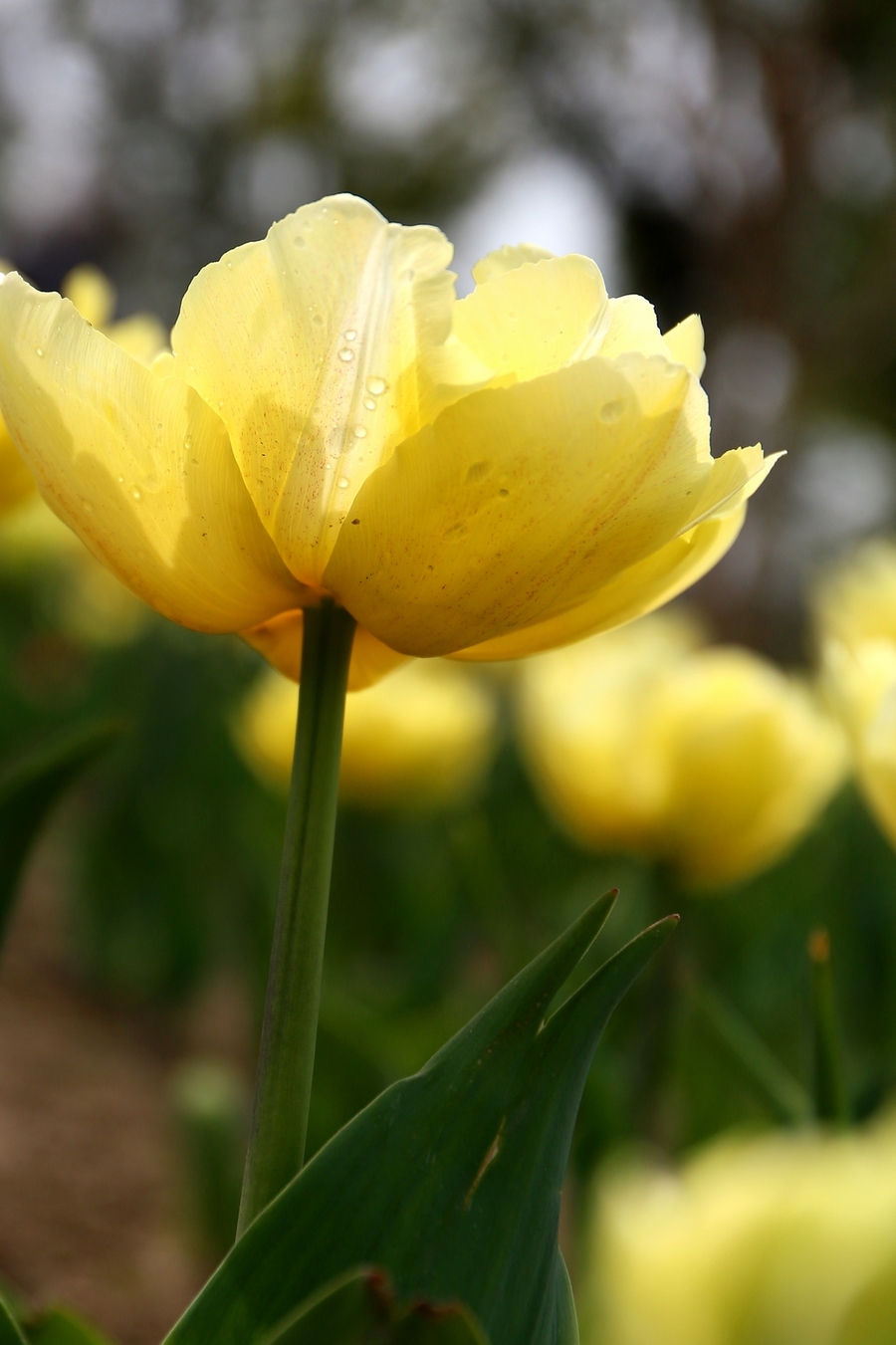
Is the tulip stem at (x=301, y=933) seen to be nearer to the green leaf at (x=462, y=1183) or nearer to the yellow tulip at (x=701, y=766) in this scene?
the green leaf at (x=462, y=1183)

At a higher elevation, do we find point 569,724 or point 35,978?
point 569,724

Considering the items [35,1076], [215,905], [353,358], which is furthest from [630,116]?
[353,358]

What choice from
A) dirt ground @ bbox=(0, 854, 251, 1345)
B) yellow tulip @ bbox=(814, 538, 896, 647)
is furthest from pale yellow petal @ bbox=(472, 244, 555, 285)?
dirt ground @ bbox=(0, 854, 251, 1345)

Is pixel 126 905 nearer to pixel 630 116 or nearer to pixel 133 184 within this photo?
pixel 630 116

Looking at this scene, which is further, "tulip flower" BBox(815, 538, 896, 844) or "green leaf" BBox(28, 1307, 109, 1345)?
"tulip flower" BBox(815, 538, 896, 844)

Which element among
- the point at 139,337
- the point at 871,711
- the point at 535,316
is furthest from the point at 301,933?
the point at 139,337

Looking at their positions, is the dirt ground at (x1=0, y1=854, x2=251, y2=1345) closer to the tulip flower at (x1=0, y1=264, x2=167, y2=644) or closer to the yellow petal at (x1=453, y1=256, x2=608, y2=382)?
the tulip flower at (x1=0, y1=264, x2=167, y2=644)
